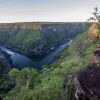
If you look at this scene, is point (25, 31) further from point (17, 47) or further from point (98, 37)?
point (98, 37)

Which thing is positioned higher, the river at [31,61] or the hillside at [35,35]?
the hillside at [35,35]

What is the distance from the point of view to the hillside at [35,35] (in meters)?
78.7

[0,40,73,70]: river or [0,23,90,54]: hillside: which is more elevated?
[0,23,90,54]: hillside

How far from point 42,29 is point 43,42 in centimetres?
2387

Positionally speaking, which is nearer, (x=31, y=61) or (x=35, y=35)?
(x=31, y=61)

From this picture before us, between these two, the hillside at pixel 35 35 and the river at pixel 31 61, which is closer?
the river at pixel 31 61

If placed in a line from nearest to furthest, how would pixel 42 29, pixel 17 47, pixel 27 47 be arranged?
pixel 27 47
pixel 17 47
pixel 42 29

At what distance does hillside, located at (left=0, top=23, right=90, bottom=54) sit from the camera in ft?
258

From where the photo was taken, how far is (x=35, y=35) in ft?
302

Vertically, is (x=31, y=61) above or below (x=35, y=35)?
below

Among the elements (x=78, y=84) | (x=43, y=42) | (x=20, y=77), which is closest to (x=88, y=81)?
(x=78, y=84)

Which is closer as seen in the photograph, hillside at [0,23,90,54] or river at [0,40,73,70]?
river at [0,40,73,70]

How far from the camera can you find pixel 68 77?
1456 centimetres

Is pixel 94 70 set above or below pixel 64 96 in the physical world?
above
